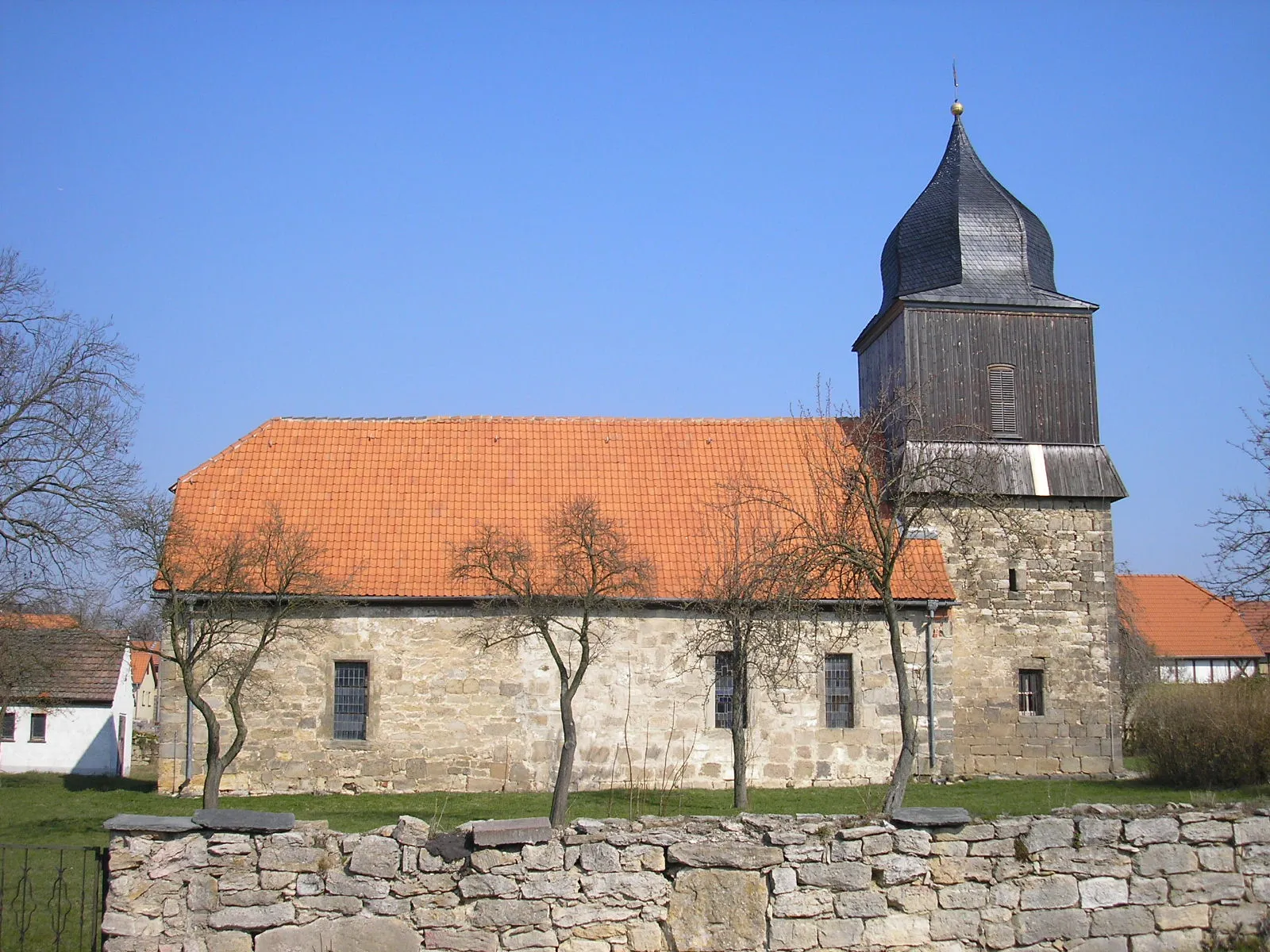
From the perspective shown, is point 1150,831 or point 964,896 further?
point 1150,831

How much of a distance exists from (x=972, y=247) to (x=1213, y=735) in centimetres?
1049

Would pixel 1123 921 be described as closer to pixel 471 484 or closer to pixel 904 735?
pixel 904 735

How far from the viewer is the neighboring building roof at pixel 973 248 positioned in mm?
23922

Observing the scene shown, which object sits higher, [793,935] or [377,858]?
[377,858]

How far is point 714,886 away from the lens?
916cm

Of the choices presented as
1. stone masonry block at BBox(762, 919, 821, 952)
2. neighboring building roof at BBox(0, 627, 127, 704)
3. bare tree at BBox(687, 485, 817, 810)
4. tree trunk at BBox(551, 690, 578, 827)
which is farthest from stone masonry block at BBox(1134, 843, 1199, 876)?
Result: neighboring building roof at BBox(0, 627, 127, 704)

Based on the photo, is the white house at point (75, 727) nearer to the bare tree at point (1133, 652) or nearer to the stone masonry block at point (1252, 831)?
the bare tree at point (1133, 652)

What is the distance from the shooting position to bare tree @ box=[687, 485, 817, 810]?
16.2 meters

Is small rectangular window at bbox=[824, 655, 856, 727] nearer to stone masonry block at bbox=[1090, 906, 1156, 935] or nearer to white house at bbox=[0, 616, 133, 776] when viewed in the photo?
stone masonry block at bbox=[1090, 906, 1156, 935]

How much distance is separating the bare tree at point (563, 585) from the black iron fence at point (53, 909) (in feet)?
18.6

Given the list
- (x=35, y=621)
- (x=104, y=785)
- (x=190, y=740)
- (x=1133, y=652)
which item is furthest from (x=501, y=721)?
(x=1133, y=652)

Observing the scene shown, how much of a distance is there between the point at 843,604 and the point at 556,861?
10.6 meters

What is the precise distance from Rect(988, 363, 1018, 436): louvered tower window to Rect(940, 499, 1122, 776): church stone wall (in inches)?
61.8

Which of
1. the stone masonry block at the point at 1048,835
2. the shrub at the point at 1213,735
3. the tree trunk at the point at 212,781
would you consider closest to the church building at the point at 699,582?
the shrub at the point at 1213,735
